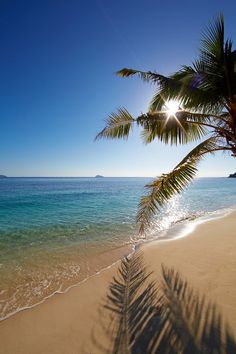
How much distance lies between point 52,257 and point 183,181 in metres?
6.01

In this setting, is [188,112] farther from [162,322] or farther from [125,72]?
[162,322]

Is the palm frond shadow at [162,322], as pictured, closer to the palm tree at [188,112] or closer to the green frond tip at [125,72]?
the palm tree at [188,112]

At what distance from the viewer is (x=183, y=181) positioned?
16.0 feet

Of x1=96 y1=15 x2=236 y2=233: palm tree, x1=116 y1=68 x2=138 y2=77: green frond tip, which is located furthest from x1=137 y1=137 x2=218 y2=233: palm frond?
x1=116 y1=68 x2=138 y2=77: green frond tip

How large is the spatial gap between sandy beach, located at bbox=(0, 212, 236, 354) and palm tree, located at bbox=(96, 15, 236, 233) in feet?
6.14

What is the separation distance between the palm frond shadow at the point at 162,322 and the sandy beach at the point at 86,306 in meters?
0.21

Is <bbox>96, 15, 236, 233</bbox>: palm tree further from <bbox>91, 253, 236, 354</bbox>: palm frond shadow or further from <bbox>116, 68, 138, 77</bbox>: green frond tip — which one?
<bbox>91, 253, 236, 354</bbox>: palm frond shadow

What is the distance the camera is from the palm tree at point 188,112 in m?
4.91

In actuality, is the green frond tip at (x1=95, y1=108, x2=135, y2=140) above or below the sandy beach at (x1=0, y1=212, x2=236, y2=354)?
above

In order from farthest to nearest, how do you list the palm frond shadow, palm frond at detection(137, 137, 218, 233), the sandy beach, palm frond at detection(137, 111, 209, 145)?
1. palm frond at detection(137, 111, 209, 145)
2. palm frond at detection(137, 137, 218, 233)
3. the sandy beach
4. the palm frond shadow

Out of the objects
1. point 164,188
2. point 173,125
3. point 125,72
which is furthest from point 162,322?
point 125,72

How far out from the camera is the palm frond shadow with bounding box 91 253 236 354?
3.00m

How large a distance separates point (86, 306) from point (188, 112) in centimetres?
538

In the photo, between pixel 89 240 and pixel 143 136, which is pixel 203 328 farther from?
pixel 89 240
